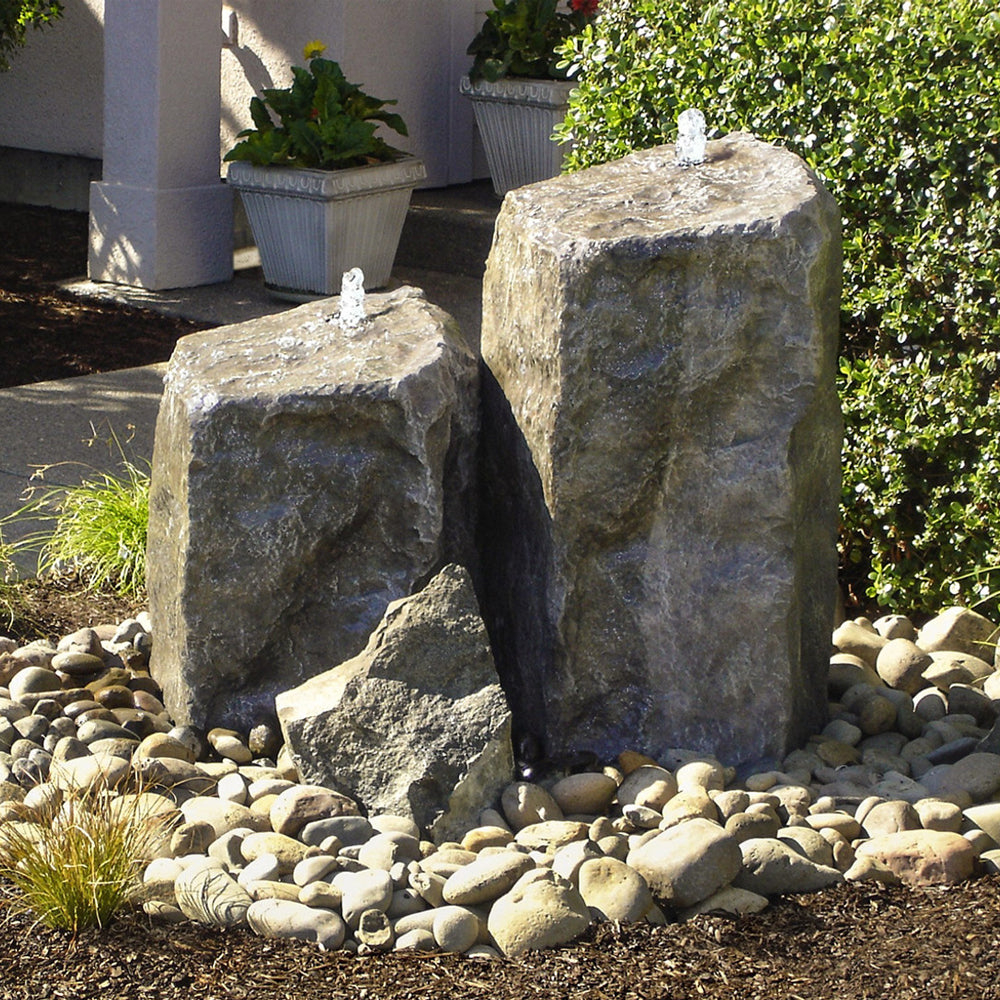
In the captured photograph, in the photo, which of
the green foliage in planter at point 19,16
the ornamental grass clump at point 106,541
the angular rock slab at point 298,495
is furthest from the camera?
the green foliage in planter at point 19,16

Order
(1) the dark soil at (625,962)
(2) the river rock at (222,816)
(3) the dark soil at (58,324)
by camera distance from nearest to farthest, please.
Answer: (1) the dark soil at (625,962) < (2) the river rock at (222,816) < (3) the dark soil at (58,324)

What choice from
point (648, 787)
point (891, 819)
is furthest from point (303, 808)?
point (891, 819)

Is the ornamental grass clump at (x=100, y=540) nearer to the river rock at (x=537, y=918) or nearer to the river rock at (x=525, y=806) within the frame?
the river rock at (x=525, y=806)

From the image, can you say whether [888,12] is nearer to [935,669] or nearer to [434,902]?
[935,669]

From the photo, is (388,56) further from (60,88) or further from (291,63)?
(60,88)

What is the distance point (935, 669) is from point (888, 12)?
6.65 feet

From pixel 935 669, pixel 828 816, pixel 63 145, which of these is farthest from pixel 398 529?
pixel 63 145

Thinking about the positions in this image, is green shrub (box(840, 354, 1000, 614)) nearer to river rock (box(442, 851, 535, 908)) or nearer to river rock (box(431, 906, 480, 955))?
river rock (box(442, 851, 535, 908))

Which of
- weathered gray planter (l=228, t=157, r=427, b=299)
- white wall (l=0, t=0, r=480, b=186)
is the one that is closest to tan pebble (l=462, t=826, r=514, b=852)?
weathered gray planter (l=228, t=157, r=427, b=299)

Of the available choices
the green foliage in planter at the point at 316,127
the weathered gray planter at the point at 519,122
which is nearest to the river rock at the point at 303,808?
the green foliage in planter at the point at 316,127

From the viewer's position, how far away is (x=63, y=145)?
10438 mm

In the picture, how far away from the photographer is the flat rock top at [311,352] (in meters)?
3.36

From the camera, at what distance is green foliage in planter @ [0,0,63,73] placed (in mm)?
8773

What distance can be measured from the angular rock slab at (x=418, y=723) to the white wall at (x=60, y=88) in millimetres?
8005
